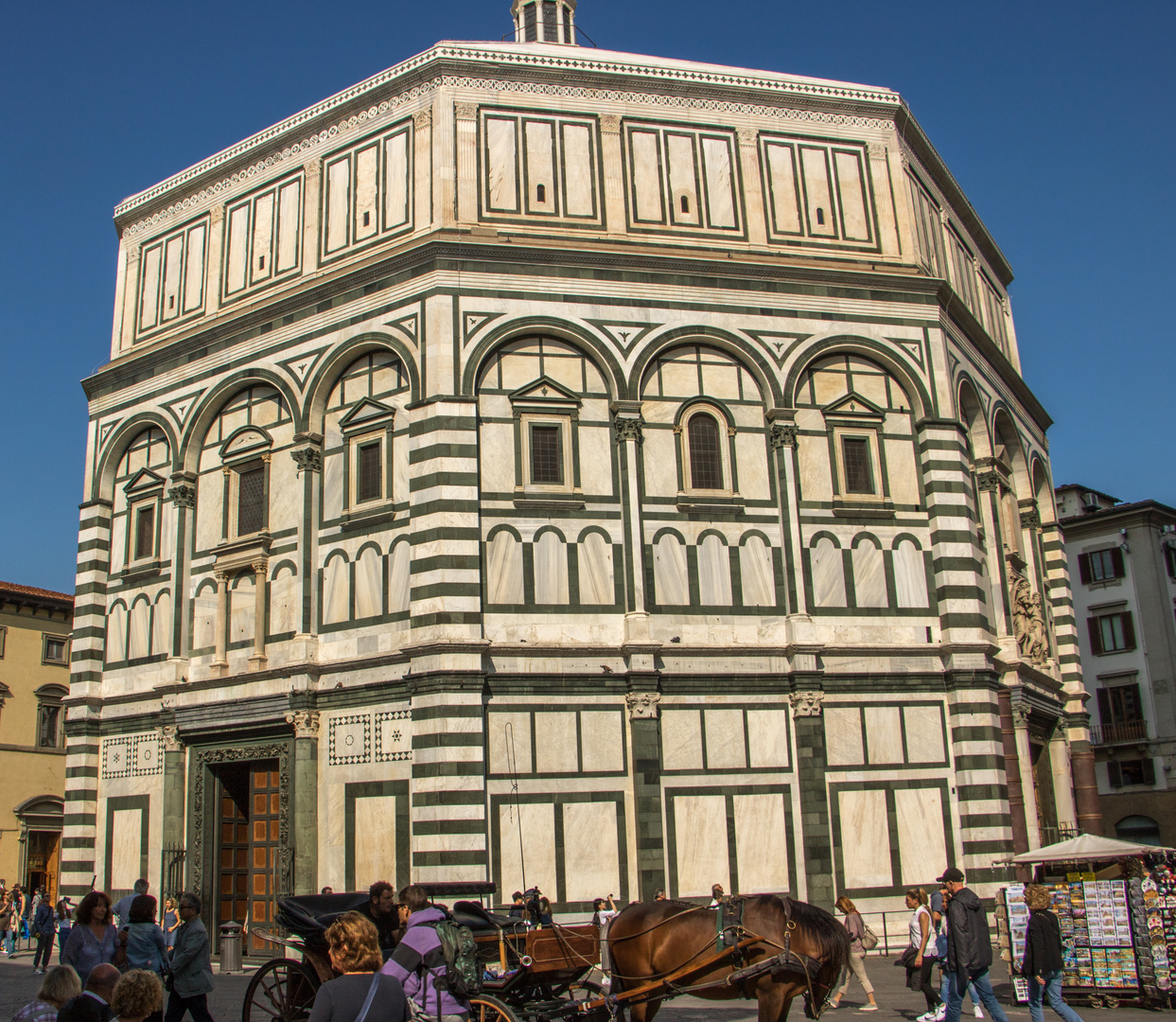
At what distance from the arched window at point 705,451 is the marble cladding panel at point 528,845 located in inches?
255

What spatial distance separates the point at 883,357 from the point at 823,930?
15032mm

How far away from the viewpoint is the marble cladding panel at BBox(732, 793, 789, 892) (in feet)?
64.8

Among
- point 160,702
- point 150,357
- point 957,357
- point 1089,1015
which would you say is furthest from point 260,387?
point 1089,1015

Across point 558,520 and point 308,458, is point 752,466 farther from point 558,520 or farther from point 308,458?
point 308,458

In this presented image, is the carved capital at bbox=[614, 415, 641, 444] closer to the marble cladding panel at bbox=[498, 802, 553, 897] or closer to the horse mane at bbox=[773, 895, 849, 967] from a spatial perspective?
the marble cladding panel at bbox=[498, 802, 553, 897]

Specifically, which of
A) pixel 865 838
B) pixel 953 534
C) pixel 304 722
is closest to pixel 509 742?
pixel 304 722

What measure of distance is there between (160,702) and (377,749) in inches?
229

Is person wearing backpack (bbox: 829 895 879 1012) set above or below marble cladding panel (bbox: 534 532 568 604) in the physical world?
below

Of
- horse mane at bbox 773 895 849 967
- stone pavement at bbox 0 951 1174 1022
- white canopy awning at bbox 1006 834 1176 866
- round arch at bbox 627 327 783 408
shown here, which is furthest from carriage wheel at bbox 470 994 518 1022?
round arch at bbox 627 327 783 408

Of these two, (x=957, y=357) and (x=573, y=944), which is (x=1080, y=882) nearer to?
(x=573, y=944)

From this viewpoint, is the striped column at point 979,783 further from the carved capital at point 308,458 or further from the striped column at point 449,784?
the carved capital at point 308,458

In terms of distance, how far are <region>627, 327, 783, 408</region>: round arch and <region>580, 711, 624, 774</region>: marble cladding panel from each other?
6506mm

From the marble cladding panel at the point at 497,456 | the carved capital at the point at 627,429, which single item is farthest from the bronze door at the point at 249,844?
the carved capital at the point at 627,429

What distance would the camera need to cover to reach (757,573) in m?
21.3
